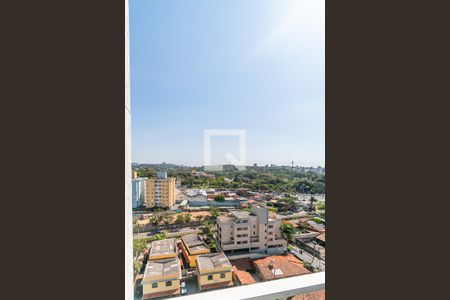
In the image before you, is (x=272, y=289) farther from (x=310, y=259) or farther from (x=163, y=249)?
(x=163, y=249)

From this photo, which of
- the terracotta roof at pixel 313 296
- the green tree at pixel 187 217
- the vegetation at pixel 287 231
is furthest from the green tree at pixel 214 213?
the terracotta roof at pixel 313 296

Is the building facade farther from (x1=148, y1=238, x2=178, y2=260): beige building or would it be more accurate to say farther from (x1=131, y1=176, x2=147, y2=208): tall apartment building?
(x1=131, y1=176, x2=147, y2=208): tall apartment building

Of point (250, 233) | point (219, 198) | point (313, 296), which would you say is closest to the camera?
point (313, 296)

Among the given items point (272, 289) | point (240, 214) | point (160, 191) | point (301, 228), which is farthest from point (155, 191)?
point (301, 228)

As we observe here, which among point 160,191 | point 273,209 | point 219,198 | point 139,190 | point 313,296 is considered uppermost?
A: point 139,190
